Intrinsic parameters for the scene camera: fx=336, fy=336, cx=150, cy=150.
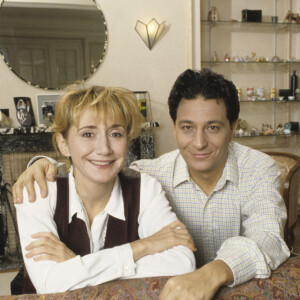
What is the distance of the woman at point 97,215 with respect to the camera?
1062 mm

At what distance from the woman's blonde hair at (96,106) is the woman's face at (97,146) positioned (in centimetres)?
2

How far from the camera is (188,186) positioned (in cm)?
160

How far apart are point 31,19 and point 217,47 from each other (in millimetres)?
2036

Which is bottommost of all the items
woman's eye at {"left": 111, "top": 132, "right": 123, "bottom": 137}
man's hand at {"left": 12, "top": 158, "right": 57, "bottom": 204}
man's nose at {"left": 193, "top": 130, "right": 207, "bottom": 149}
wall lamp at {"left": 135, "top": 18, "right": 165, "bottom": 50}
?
man's hand at {"left": 12, "top": 158, "right": 57, "bottom": 204}

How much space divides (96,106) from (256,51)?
3.36 meters

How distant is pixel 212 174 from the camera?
1.56 metres

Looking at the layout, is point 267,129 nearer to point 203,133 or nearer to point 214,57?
point 214,57

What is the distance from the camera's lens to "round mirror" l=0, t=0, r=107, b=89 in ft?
10.3

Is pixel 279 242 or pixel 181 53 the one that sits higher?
pixel 181 53

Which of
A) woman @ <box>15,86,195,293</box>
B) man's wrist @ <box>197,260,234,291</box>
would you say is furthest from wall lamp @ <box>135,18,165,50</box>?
man's wrist @ <box>197,260,234,291</box>

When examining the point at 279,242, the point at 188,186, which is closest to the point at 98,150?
the point at 188,186

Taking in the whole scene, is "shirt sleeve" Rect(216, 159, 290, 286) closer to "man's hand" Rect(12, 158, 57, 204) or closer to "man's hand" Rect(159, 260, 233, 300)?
"man's hand" Rect(159, 260, 233, 300)

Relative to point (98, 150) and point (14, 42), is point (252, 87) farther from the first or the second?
point (98, 150)

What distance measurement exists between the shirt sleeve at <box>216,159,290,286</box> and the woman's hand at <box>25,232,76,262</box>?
50 cm
